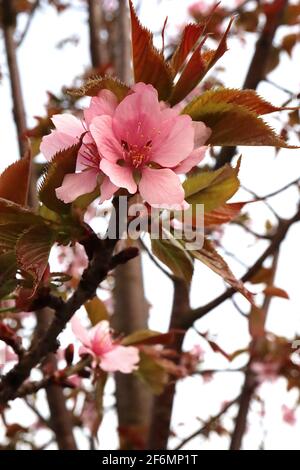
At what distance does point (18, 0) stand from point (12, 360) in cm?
158

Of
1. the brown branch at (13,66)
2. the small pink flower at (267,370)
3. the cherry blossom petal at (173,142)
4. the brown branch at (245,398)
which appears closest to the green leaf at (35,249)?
the cherry blossom petal at (173,142)

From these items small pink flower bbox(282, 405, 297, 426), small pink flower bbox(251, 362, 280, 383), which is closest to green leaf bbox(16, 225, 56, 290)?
small pink flower bbox(251, 362, 280, 383)

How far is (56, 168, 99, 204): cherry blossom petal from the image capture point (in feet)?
1.48

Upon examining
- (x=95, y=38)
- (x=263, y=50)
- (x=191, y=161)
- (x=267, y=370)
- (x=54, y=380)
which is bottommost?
(x=54, y=380)

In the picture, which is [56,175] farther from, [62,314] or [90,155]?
[62,314]

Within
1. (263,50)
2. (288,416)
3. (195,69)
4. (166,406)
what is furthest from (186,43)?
(288,416)

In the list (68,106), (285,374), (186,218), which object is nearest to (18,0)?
(68,106)

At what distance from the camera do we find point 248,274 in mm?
1117

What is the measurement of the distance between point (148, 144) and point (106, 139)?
4 cm

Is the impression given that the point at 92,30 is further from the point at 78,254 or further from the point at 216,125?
the point at 216,125

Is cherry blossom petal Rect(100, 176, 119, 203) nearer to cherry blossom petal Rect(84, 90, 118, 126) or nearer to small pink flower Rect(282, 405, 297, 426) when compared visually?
cherry blossom petal Rect(84, 90, 118, 126)

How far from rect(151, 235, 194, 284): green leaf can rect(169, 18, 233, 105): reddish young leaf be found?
0.14 m

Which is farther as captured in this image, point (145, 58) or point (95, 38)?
point (95, 38)
